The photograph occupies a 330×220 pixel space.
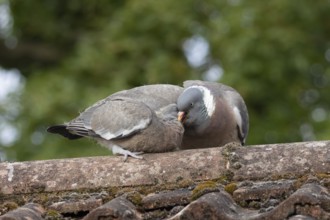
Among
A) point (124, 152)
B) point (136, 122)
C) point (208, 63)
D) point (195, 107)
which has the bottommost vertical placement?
point (124, 152)

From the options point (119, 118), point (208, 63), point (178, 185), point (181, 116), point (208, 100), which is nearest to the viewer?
point (178, 185)

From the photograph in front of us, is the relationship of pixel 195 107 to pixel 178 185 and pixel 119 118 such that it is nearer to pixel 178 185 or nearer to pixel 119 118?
pixel 119 118

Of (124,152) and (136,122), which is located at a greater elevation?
(136,122)

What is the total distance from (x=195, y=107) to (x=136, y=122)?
64 cm

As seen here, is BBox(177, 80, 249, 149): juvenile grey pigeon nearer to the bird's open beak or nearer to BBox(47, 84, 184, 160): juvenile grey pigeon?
the bird's open beak

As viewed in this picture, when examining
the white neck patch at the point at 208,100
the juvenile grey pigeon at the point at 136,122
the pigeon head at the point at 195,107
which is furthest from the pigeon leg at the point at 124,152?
the white neck patch at the point at 208,100

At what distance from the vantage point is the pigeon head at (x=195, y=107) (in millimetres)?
6262

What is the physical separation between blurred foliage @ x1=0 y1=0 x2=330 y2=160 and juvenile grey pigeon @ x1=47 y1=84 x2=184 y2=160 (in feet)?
15.0

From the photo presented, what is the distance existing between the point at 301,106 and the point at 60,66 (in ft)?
9.14

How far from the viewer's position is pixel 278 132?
1167 cm

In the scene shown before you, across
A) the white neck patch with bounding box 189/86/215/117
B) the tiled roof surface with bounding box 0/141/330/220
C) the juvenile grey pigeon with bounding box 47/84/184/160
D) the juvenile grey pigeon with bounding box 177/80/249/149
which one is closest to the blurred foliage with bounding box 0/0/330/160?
the juvenile grey pigeon with bounding box 177/80/249/149

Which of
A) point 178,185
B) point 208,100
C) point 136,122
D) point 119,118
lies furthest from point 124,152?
point 208,100

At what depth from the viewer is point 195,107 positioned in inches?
251

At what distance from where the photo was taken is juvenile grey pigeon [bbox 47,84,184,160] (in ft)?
18.8
